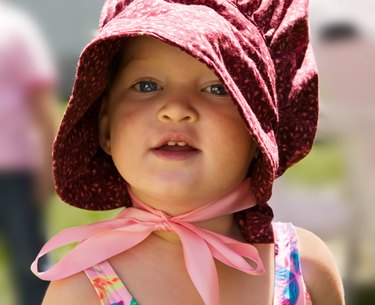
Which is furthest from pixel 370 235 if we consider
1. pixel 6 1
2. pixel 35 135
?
pixel 6 1

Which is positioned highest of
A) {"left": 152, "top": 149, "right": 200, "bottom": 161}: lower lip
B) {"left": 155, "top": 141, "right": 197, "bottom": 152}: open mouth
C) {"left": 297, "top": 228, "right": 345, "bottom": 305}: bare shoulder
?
{"left": 155, "top": 141, "right": 197, "bottom": 152}: open mouth

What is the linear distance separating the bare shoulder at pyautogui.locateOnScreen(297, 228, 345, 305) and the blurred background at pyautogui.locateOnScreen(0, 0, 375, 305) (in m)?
1.21

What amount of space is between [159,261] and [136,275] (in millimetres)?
53

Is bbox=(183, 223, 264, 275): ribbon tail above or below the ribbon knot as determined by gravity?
below

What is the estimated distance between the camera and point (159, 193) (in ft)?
5.29

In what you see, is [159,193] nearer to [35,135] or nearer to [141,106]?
[141,106]

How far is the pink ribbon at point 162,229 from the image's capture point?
64.4 inches

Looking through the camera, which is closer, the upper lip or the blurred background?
the upper lip

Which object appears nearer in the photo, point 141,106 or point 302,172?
point 141,106

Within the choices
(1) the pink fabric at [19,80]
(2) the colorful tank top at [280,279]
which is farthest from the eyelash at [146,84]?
(1) the pink fabric at [19,80]

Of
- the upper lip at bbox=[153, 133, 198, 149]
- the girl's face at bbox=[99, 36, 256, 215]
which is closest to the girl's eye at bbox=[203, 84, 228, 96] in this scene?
the girl's face at bbox=[99, 36, 256, 215]

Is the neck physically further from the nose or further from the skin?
the nose

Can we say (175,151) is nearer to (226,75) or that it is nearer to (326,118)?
(226,75)

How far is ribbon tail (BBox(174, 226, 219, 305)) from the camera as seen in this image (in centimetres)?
160
